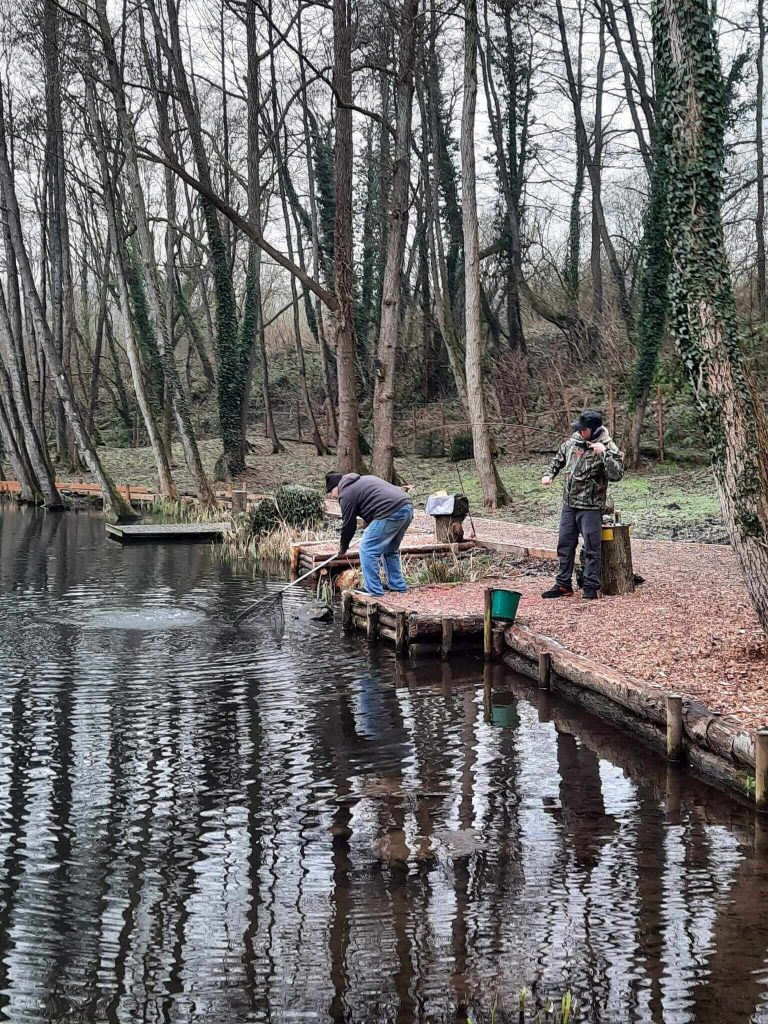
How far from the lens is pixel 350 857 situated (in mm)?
5289

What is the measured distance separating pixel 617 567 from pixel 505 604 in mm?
1506

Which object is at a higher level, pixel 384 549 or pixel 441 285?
pixel 441 285

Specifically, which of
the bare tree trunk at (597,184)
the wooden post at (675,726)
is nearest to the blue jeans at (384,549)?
the wooden post at (675,726)

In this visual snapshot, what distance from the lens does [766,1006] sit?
12.4 feet

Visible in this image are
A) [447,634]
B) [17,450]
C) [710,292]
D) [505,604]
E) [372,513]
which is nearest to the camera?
[710,292]

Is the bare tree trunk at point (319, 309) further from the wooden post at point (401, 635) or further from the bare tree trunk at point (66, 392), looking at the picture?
the wooden post at point (401, 635)

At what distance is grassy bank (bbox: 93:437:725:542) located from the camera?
57.7 feet

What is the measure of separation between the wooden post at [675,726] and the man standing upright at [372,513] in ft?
17.1

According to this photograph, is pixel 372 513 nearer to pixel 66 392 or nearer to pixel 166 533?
pixel 166 533

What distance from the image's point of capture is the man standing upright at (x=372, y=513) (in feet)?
37.8

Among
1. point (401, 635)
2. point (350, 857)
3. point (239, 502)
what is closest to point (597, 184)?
point (239, 502)

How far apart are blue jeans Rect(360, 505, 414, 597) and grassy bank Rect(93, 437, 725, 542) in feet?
17.4

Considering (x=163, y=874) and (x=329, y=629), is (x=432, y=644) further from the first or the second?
(x=163, y=874)

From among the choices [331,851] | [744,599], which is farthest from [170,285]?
[331,851]
